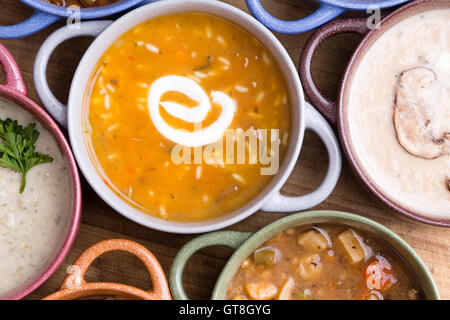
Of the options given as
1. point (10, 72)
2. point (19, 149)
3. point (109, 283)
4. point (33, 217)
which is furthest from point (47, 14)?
point (109, 283)

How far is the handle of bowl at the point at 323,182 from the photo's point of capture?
78.3 inches

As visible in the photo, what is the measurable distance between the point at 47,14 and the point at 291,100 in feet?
3.09

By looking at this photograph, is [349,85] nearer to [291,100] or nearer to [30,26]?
[291,100]

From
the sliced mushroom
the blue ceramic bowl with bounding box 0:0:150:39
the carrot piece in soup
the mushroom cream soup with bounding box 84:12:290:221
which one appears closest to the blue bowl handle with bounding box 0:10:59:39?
the blue ceramic bowl with bounding box 0:0:150:39

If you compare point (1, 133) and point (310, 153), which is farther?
point (310, 153)

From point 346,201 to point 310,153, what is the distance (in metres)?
0.23

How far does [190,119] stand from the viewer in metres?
2.05

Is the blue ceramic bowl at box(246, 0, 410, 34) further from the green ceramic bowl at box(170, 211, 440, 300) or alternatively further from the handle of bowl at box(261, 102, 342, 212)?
the green ceramic bowl at box(170, 211, 440, 300)

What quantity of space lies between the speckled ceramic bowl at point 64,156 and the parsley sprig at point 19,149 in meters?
0.07

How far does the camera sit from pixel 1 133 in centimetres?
203

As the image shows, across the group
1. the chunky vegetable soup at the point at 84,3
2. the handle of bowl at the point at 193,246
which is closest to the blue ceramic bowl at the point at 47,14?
the chunky vegetable soup at the point at 84,3

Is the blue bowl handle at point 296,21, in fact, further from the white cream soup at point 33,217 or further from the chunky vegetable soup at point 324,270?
the white cream soup at point 33,217

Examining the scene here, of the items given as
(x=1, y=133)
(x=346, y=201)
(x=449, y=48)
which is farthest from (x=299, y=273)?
(x=1, y=133)
